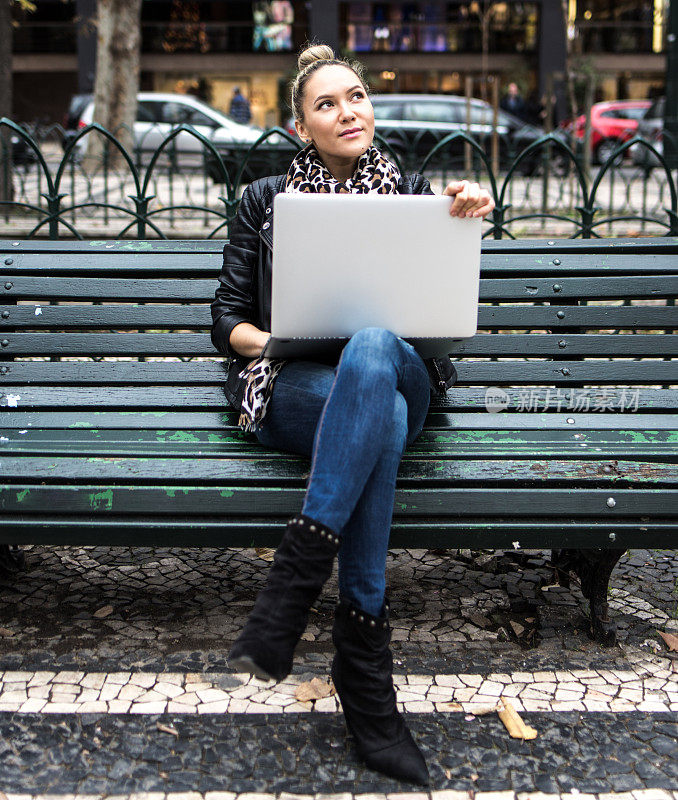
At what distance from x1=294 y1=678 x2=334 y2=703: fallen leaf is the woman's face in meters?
1.46

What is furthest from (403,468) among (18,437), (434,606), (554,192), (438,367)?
(554,192)

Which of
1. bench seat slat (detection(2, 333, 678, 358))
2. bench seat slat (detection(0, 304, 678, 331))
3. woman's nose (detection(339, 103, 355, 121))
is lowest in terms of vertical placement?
bench seat slat (detection(2, 333, 678, 358))

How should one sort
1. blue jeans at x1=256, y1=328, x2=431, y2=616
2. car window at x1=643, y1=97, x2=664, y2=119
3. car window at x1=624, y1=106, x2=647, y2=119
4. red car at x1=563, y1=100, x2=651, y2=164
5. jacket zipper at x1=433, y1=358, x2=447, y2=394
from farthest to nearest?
car window at x1=624, y1=106, x2=647, y2=119 → red car at x1=563, y1=100, x2=651, y2=164 → car window at x1=643, y1=97, x2=664, y2=119 → jacket zipper at x1=433, y1=358, x2=447, y2=394 → blue jeans at x1=256, y1=328, x2=431, y2=616

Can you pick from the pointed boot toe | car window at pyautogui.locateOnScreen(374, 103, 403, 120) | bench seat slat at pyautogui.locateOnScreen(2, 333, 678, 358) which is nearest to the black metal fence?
bench seat slat at pyautogui.locateOnScreen(2, 333, 678, 358)

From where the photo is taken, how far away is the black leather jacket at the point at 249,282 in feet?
9.40

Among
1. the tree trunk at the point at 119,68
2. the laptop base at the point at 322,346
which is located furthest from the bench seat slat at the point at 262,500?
the tree trunk at the point at 119,68

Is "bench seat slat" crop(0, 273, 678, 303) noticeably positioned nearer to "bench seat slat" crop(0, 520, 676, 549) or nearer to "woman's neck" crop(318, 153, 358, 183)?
"woman's neck" crop(318, 153, 358, 183)

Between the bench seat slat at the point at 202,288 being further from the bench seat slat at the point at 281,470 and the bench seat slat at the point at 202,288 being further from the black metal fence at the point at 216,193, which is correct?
the black metal fence at the point at 216,193

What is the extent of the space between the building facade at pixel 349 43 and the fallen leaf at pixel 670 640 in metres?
34.2

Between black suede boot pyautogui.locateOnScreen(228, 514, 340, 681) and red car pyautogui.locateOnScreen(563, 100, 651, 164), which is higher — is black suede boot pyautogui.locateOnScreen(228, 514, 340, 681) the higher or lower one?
the lower one

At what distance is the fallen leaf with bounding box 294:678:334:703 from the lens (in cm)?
260

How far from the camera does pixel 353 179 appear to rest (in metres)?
2.92

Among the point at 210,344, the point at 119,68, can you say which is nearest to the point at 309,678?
the point at 210,344

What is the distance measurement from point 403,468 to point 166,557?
4.00 feet
